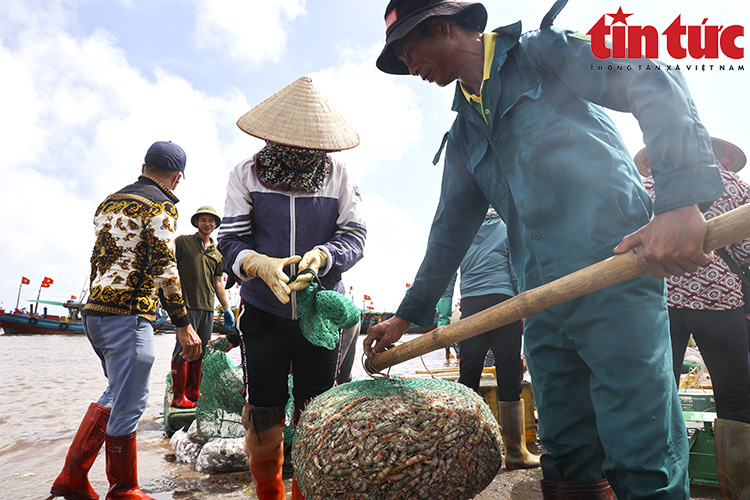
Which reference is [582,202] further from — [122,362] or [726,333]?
[122,362]

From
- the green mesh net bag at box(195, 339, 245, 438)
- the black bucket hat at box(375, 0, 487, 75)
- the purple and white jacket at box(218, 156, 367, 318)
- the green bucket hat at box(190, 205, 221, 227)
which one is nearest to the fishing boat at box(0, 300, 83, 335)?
the green bucket hat at box(190, 205, 221, 227)

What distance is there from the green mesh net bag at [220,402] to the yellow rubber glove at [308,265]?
192 centimetres

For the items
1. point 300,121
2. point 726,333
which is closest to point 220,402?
point 300,121

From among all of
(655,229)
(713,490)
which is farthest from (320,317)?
(713,490)

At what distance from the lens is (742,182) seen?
2.67 metres

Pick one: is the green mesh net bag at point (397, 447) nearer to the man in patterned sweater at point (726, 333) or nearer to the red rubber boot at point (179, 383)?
the man in patterned sweater at point (726, 333)

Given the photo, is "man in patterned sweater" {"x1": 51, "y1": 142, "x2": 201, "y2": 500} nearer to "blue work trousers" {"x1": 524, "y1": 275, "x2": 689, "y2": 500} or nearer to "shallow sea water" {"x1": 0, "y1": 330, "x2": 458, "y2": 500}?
"shallow sea water" {"x1": 0, "y1": 330, "x2": 458, "y2": 500}

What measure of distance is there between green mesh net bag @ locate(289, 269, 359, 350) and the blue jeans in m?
1.23

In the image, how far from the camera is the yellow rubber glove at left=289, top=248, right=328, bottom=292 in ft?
6.77

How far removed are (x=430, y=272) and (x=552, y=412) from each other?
760 mm

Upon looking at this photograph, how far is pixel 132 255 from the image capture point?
9.36ft

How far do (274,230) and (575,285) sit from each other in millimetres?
1562

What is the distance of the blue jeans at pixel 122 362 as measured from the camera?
2738 mm

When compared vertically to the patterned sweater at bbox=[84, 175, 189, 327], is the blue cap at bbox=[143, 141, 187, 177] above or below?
above
